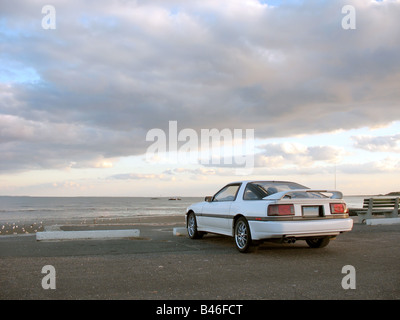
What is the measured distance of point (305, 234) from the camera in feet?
25.2

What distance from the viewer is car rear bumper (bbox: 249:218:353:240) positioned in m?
7.52

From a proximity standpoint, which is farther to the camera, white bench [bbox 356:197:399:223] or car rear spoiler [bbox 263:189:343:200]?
white bench [bbox 356:197:399:223]

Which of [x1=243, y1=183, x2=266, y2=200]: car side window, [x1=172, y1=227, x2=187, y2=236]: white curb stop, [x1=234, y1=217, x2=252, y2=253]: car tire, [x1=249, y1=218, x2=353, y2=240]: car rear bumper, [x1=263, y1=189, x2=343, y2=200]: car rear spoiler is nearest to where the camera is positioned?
[x1=249, y1=218, x2=353, y2=240]: car rear bumper

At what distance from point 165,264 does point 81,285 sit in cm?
179

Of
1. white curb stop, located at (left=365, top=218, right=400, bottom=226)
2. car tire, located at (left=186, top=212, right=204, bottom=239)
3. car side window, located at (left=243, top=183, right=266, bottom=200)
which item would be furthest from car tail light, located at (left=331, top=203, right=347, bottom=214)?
white curb stop, located at (left=365, top=218, right=400, bottom=226)

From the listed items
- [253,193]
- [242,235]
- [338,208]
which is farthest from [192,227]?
[338,208]

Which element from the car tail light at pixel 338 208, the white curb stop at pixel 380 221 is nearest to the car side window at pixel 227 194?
the car tail light at pixel 338 208

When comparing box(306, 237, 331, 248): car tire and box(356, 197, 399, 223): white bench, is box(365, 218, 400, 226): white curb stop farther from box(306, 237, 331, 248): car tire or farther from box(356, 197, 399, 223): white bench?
box(306, 237, 331, 248): car tire

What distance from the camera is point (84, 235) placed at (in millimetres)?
10391

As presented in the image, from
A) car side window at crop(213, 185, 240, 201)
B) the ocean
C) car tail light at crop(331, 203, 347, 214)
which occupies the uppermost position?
car side window at crop(213, 185, 240, 201)

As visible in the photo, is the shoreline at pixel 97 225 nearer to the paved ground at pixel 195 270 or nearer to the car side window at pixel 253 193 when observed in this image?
the paved ground at pixel 195 270

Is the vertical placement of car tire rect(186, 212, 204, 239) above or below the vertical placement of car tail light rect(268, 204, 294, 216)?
below
